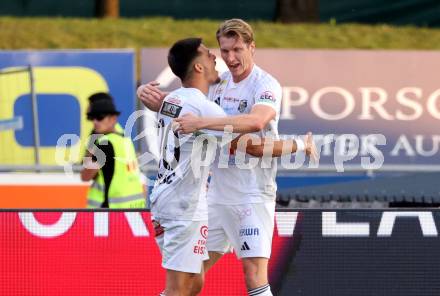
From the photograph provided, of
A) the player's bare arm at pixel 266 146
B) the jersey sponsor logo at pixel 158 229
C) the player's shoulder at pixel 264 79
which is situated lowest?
the jersey sponsor logo at pixel 158 229

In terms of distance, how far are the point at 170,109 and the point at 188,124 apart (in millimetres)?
251

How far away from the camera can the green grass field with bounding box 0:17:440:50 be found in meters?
17.3

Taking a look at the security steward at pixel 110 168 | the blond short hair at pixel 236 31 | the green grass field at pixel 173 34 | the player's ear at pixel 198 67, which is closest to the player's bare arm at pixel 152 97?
the player's ear at pixel 198 67

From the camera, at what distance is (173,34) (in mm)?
17562

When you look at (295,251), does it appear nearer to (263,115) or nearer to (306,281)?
(306,281)

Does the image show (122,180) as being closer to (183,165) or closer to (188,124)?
(183,165)

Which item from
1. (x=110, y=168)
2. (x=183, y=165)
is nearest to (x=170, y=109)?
(x=183, y=165)

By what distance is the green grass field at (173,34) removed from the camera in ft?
56.7

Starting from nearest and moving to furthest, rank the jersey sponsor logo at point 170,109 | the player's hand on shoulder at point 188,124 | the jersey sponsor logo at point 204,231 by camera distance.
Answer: the player's hand on shoulder at point 188,124 → the jersey sponsor logo at point 170,109 → the jersey sponsor logo at point 204,231

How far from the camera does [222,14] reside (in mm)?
19172

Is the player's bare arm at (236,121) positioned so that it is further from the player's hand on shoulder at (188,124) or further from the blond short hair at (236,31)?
the blond short hair at (236,31)

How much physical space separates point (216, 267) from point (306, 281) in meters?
0.67

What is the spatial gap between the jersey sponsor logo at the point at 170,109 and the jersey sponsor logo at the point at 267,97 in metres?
0.63

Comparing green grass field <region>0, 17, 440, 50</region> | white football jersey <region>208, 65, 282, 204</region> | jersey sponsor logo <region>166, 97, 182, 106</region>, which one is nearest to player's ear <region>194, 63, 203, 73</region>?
jersey sponsor logo <region>166, 97, 182, 106</region>
